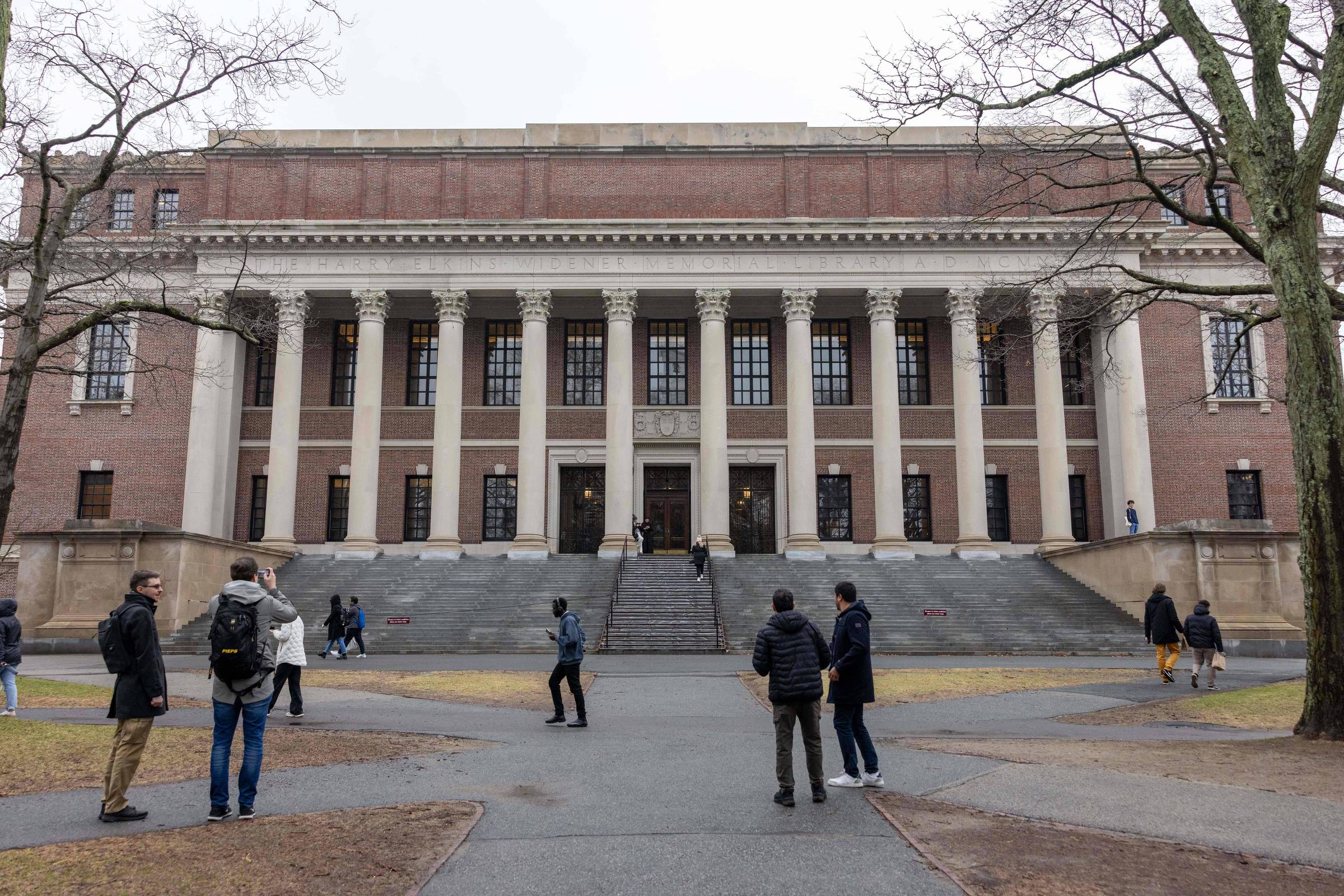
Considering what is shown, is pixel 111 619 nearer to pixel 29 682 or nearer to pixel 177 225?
pixel 29 682

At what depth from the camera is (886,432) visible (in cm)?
3438

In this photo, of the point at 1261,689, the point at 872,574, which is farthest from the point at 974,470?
the point at 1261,689

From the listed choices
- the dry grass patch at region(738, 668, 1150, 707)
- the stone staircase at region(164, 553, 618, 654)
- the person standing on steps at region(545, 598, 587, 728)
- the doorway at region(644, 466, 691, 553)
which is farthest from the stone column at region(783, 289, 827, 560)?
the person standing on steps at region(545, 598, 587, 728)

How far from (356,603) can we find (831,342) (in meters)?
22.0

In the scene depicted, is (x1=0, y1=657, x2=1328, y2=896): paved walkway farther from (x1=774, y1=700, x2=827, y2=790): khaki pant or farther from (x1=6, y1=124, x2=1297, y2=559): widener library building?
(x1=6, y1=124, x2=1297, y2=559): widener library building

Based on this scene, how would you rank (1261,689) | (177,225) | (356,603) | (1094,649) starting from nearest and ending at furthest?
(1261,689)
(356,603)
(1094,649)
(177,225)

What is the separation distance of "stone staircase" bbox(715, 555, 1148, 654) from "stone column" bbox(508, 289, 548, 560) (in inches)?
267

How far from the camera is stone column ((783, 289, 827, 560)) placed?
110 ft

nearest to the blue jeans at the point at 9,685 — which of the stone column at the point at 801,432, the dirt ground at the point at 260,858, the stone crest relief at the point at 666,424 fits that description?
the dirt ground at the point at 260,858

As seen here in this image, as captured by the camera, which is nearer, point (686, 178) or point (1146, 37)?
point (1146, 37)

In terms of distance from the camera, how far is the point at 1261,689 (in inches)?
598

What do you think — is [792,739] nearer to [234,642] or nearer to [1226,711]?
[234,642]

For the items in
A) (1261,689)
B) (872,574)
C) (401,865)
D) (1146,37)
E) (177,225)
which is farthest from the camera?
(177,225)

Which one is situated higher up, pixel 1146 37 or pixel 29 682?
pixel 1146 37
